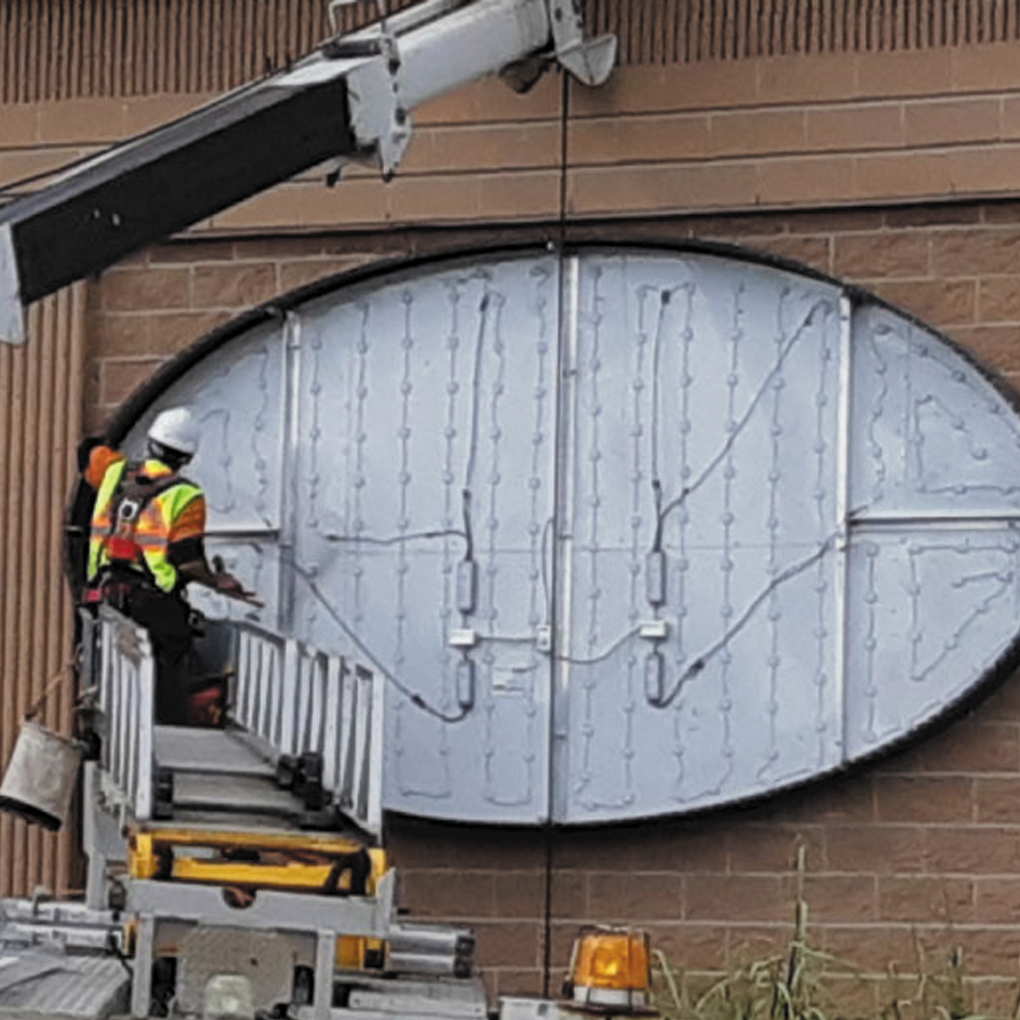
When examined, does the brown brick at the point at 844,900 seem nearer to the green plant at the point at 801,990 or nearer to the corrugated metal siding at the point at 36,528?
the green plant at the point at 801,990

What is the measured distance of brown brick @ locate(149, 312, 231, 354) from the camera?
47.0ft

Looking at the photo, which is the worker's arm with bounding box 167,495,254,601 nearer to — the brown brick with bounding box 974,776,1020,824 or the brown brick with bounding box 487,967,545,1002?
the brown brick with bounding box 487,967,545,1002

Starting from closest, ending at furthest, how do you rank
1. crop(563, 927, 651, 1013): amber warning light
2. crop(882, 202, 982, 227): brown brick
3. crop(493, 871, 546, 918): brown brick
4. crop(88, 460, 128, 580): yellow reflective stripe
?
crop(563, 927, 651, 1013): amber warning light → crop(88, 460, 128, 580): yellow reflective stripe → crop(882, 202, 982, 227): brown brick → crop(493, 871, 546, 918): brown brick

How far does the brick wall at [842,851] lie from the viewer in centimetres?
1309

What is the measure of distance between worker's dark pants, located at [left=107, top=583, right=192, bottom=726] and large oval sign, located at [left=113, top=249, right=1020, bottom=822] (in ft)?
4.98

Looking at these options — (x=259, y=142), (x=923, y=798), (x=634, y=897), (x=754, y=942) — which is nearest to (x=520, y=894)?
(x=634, y=897)

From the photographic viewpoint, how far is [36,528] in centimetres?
1434

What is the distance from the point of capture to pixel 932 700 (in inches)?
517

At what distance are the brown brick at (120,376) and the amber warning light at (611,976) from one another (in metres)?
7.34

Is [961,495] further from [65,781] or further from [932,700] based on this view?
[65,781]

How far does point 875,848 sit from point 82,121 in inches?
218

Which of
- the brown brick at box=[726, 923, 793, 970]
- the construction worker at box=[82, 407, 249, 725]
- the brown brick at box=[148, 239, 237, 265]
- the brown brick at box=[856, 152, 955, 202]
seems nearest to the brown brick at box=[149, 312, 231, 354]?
the brown brick at box=[148, 239, 237, 265]

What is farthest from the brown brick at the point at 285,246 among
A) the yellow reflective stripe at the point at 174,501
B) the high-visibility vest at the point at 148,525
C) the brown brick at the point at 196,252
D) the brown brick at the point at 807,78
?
the brown brick at the point at 807,78

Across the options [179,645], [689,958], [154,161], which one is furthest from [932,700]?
[154,161]
